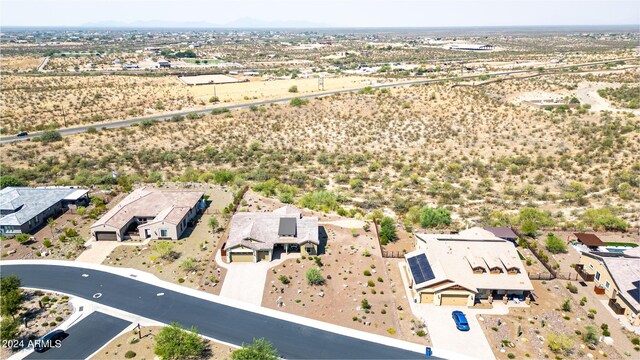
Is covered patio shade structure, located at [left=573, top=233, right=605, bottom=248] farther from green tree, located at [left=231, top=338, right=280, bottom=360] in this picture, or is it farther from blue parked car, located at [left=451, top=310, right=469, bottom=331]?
green tree, located at [left=231, top=338, right=280, bottom=360]

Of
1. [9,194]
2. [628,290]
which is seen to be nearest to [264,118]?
[9,194]

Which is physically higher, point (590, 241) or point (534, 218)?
point (534, 218)

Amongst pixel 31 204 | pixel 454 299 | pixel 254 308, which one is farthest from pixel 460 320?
pixel 31 204

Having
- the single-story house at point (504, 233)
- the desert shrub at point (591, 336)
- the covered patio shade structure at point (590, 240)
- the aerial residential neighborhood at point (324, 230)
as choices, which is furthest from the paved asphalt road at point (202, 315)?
the covered patio shade structure at point (590, 240)

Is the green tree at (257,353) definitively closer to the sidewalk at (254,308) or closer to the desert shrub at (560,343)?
the sidewalk at (254,308)

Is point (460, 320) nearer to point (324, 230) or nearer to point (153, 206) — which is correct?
point (324, 230)

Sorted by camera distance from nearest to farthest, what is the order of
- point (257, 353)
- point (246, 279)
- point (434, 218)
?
point (257, 353) → point (246, 279) → point (434, 218)
